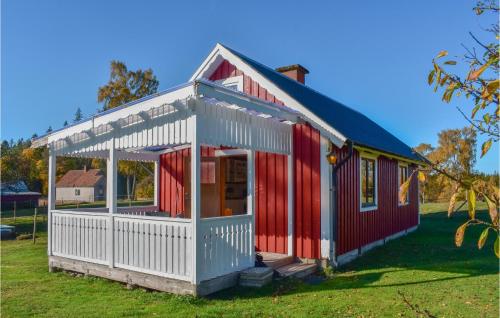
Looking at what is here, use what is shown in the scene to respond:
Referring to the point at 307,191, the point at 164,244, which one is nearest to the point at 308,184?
the point at 307,191

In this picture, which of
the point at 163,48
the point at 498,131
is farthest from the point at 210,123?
the point at 163,48

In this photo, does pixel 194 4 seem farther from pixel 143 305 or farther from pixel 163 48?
pixel 143 305

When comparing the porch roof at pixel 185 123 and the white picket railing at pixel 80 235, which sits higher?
the porch roof at pixel 185 123

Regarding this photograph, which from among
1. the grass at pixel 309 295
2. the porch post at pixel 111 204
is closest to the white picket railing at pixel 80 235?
the porch post at pixel 111 204

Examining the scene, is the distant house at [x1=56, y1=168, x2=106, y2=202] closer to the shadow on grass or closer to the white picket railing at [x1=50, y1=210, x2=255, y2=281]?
the white picket railing at [x1=50, y1=210, x2=255, y2=281]

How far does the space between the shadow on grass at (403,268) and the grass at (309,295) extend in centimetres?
2

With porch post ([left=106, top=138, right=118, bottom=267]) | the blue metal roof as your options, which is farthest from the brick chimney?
porch post ([left=106, top=138, right=118, bottom=267])

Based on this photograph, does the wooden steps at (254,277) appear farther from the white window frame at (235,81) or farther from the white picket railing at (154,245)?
the white window frame at (235,81)

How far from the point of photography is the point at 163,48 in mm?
21969

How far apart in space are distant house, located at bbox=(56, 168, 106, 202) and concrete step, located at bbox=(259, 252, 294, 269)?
55.1 m

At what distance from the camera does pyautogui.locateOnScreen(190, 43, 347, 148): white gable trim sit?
328 inches

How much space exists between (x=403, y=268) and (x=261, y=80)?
5363 millimetres

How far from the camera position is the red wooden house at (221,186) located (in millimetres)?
6512

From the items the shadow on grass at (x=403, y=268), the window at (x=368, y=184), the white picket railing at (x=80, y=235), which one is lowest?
the shadow on grass at (x=403, y=268)
